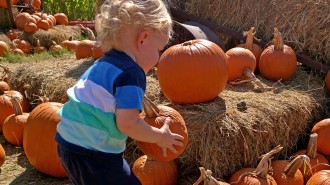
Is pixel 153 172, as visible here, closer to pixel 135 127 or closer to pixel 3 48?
pixel 135 127

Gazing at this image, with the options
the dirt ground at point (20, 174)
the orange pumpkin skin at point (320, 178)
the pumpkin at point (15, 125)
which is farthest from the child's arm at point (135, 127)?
the pumpkin at point (15, 125)

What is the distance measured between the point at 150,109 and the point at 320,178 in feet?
4.83

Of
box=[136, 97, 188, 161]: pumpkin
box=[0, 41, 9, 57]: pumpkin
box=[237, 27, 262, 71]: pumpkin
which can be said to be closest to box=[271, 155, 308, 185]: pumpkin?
box=[136, 97, 188, 161]: pumpkin

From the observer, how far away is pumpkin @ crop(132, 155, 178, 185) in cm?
344

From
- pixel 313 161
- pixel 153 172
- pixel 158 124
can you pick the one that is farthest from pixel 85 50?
pixel 313 161

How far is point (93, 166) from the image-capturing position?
230 cm

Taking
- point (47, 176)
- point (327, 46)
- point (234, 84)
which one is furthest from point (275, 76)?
point (47, 176)

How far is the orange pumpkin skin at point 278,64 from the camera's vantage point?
4617mm

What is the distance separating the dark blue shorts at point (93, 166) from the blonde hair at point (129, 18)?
0.56m

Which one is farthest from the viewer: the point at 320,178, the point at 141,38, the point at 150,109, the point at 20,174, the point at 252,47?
the point at 252,47

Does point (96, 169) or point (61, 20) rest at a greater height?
point (96, 169)

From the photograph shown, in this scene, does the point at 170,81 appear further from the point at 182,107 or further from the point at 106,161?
the point at 106,161

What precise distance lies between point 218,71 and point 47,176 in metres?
1.68

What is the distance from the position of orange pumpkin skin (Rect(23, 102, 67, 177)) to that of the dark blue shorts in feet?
4.51
